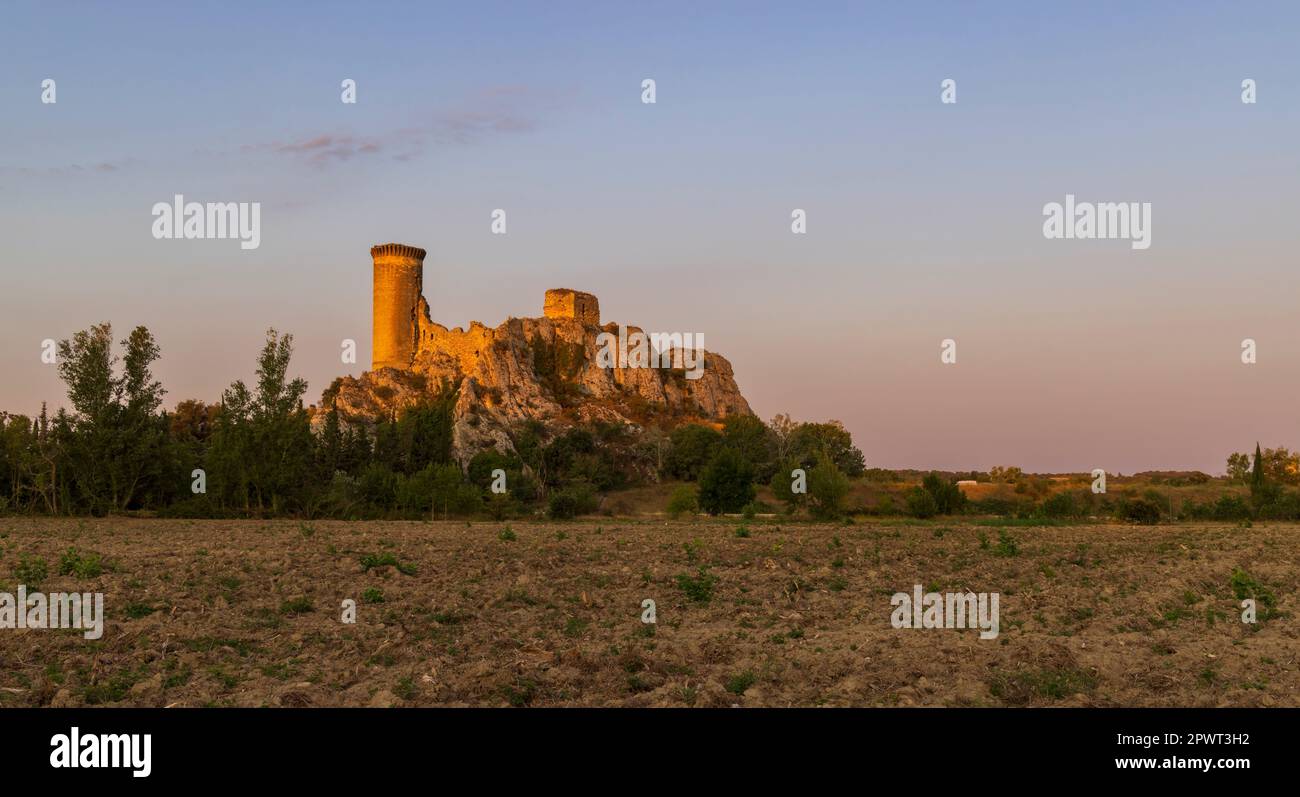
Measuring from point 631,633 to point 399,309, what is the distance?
97.5 meters

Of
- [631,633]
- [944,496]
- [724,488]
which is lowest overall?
[944,496]

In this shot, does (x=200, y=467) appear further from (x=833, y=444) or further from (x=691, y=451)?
(x=833, y=444)

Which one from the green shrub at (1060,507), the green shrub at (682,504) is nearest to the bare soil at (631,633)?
the green shrub at (1060,507)

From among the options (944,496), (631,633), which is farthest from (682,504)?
(631,633)

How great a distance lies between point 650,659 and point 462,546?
→ 15614 mm

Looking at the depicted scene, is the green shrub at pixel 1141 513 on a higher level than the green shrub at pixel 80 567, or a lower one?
lower

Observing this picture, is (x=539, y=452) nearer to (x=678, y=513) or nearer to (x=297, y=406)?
(x=678, y=513)

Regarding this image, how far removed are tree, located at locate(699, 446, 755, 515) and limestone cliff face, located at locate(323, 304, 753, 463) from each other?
104 feet

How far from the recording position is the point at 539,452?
9112 centimetres

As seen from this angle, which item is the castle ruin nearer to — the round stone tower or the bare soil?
the round stone tower

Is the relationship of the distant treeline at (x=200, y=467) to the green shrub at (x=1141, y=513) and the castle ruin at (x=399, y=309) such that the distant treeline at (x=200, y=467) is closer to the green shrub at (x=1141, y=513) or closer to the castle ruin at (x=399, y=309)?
the green shrub at (x=1141, y=513)

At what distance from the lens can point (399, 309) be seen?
359 feet

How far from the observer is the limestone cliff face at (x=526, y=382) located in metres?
97.6
